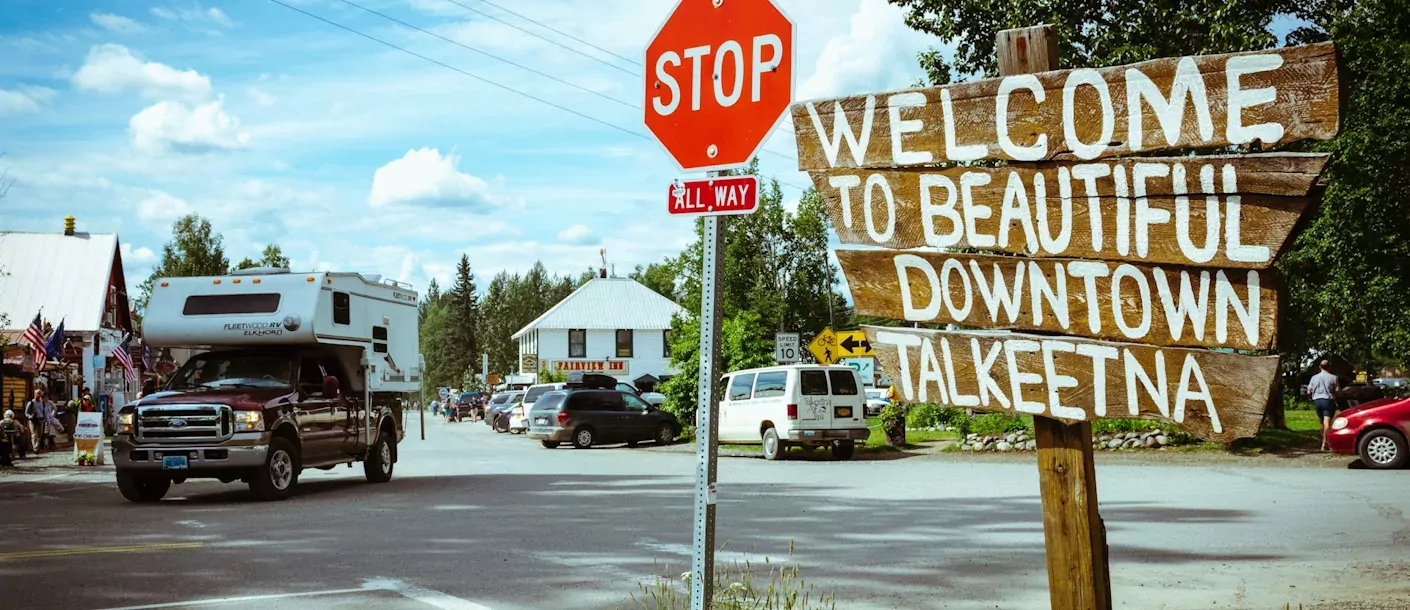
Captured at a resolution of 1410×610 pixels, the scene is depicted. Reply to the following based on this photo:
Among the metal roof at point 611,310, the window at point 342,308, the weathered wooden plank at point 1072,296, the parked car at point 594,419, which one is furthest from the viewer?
the metal roof at point 611,310

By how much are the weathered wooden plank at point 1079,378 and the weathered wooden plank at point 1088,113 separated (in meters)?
0.65

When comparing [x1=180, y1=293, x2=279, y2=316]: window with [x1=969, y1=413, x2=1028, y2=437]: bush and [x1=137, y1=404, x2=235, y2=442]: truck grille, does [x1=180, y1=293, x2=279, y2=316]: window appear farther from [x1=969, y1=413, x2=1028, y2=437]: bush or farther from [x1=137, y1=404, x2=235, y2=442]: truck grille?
[x1=969, y1=413, x2=1028, y2=437]: bush

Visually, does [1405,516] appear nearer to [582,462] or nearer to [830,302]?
[582,462]

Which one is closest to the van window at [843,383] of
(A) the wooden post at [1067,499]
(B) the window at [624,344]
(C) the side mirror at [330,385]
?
(C) the side mirror at [330,385]

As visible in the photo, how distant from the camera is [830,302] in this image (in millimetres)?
80312

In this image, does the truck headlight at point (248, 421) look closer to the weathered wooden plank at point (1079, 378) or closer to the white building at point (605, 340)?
the weathered wooden plank at point (1079, 378)

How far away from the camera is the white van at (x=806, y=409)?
2661 centimetres

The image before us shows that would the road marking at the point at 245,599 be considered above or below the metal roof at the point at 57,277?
below

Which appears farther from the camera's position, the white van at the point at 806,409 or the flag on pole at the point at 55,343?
the flag on pole at the point at 55,343

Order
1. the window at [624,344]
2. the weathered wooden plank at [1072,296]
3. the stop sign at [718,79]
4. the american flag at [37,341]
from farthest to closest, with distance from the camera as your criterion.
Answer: the window at [624,344] < the american flag at [37,341] < the stop sign at [718,79] < the weathered wooden plank at [1072,296]

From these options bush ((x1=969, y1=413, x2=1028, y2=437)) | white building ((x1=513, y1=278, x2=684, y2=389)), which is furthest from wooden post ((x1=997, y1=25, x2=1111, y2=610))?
white building ((x1=513, y1=278, x2=684, y2=389))

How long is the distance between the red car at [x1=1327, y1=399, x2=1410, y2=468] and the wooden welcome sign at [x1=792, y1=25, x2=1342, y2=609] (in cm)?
1847

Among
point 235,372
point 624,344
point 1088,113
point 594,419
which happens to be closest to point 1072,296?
point 1088,113

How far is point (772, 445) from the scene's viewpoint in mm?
27219
